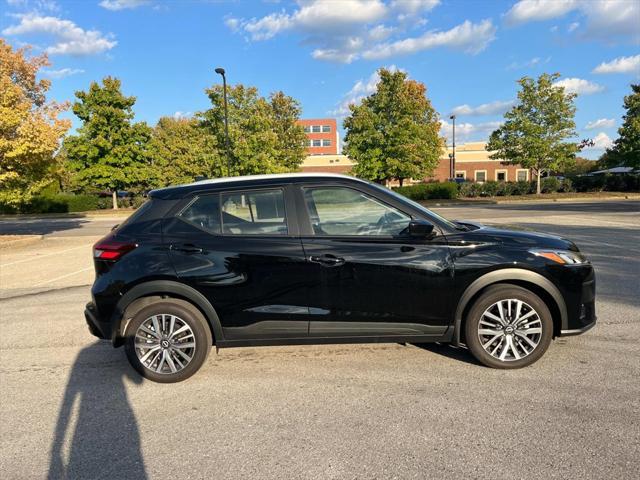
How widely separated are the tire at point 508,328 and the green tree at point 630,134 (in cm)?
3672

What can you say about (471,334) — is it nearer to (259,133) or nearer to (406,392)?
(406,392)

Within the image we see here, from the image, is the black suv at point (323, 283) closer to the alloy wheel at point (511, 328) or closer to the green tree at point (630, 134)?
the alloy wheel at point (511, 328)

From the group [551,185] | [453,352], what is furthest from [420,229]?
[551,185]

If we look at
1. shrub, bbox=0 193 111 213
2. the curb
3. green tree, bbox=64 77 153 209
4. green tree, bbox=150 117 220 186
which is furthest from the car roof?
shrub, bbox=0 193 111 213

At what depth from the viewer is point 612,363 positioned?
3.93 metres

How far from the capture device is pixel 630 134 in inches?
1328

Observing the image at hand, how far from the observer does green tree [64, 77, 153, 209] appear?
32.0 metres

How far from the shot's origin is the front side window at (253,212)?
3.86m

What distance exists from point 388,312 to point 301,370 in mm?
965

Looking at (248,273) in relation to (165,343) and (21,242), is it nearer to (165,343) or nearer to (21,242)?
(165,343)

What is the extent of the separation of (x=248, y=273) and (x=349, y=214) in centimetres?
99

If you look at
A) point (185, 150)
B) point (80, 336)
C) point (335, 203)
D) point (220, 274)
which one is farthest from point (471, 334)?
point (185, 150)

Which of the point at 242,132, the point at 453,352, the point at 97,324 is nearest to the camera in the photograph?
the point at 97,324

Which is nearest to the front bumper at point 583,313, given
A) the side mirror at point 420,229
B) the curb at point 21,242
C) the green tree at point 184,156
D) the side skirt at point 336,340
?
the side skirt at point 336,340
